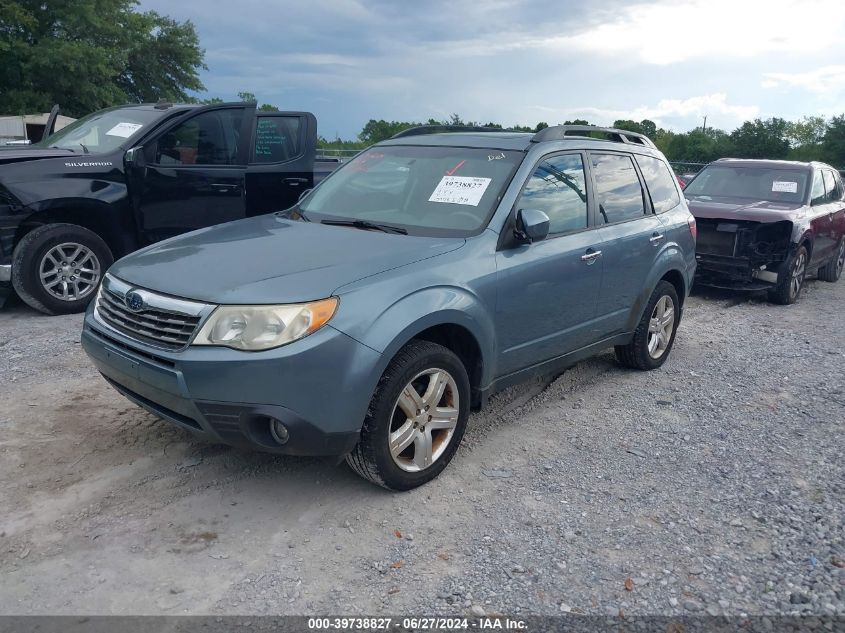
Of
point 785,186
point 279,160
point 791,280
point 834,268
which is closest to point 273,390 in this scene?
point 279,160

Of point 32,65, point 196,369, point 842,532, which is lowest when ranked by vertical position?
point 842,532

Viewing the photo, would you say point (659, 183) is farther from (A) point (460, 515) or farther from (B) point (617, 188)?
(A) point (460, 515)

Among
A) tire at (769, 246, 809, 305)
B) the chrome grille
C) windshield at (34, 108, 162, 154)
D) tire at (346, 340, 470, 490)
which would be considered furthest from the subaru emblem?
tire at (769, 246, 809, 305)

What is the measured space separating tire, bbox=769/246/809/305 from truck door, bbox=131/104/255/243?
619 cm

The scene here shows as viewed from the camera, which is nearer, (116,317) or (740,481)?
(116,317)

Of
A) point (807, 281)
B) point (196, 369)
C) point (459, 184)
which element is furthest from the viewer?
point (807, 281)

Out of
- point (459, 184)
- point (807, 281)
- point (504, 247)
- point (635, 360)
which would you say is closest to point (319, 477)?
point (504, 247)

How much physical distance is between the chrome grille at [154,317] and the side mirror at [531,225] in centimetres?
173

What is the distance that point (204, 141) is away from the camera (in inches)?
289

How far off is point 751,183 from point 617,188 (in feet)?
18.0

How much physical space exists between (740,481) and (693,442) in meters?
0.54

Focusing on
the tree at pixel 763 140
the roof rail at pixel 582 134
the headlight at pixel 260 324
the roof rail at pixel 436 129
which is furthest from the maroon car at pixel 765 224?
the tree at pixel 763 140

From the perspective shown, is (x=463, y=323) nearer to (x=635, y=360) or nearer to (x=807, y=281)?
(x=635, y=360)

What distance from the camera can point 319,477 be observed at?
3.74 meters
